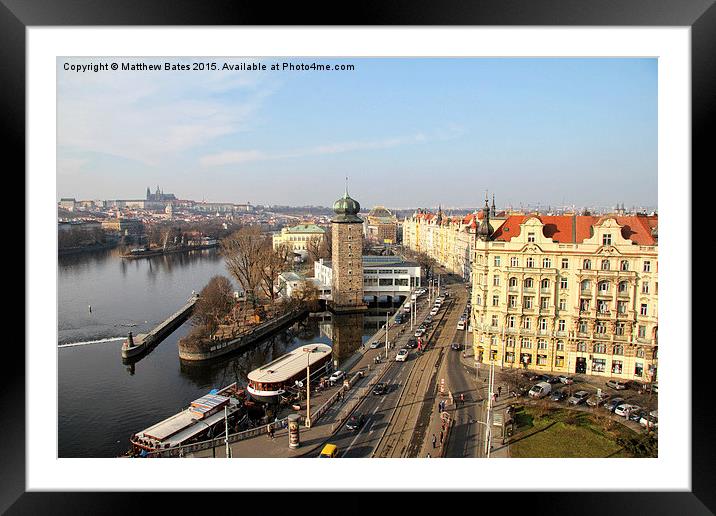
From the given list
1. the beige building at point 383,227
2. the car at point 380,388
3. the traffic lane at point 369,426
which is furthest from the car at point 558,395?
the beige building at point 383,227

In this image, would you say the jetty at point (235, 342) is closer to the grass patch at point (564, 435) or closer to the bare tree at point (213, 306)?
the bare tree at point (213, 306)

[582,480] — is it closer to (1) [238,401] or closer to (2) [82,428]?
(1) [238,401]

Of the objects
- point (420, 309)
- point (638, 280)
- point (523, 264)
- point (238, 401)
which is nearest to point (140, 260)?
point (420, 309)

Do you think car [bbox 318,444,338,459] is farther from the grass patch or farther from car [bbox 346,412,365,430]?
the grass patch

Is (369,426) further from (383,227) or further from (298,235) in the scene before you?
(383,227)

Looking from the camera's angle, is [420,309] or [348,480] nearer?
[348,480]

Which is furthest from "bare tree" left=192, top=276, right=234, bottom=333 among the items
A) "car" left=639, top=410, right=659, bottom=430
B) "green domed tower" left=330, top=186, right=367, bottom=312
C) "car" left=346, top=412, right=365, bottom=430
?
"car" left=639, top=410, right=659, bottom=430
